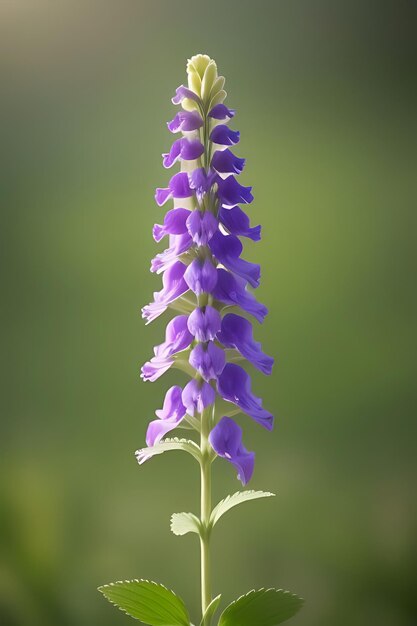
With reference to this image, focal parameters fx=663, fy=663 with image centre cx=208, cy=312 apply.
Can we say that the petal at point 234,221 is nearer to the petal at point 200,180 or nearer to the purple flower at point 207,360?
the petal at point 200,180

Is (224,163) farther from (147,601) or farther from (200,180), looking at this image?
(147,601)

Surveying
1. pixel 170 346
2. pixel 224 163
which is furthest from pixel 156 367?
pixel 224 163

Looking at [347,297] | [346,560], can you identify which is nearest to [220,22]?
[347,297]

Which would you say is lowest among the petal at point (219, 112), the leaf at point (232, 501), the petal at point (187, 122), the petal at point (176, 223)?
the leaf at point (232, 501)

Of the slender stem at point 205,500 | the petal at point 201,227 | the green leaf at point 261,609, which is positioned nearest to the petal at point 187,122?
the petal at point 201,227

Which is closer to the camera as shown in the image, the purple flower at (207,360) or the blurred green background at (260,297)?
the purple flower at (207,360)

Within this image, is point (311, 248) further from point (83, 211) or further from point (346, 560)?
point (346, 560)

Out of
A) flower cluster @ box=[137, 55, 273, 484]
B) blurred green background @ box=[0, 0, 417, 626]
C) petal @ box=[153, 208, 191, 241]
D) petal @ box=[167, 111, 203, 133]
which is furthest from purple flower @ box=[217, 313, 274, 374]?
blurred green background @ box=[0, 0, 417, 626]
